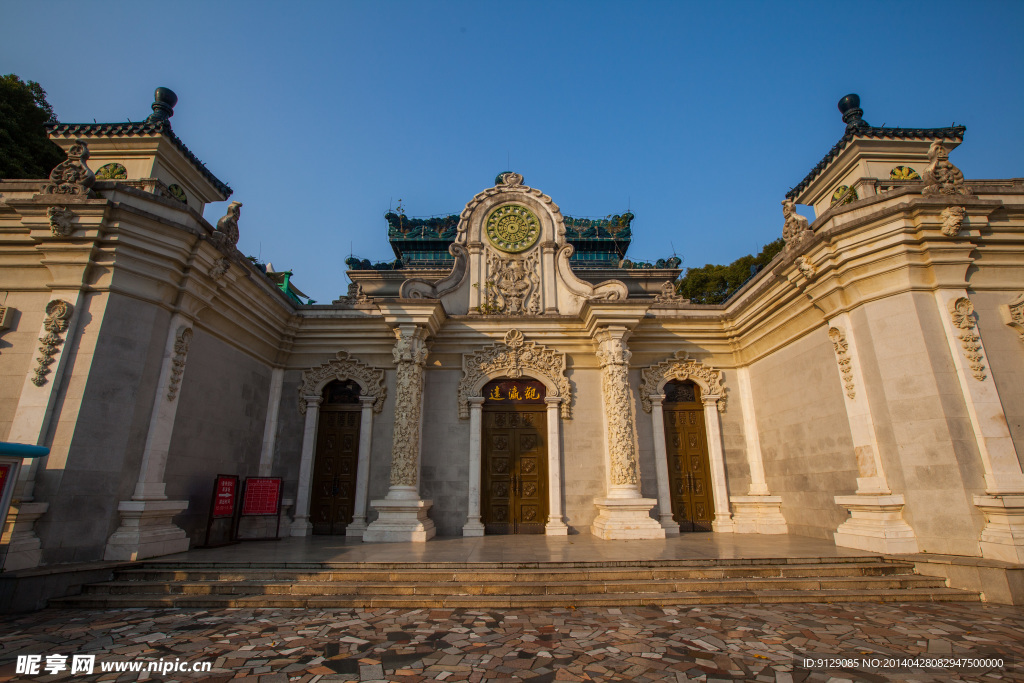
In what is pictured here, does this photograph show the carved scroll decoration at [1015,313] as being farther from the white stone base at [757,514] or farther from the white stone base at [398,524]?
the white stone base at [398,524]

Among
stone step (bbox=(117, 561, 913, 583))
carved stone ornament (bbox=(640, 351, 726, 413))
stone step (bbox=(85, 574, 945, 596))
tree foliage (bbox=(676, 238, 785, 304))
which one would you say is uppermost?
tree foliage (bbox=(676, 238, 785, 304))

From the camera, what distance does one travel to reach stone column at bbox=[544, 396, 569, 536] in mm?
10289

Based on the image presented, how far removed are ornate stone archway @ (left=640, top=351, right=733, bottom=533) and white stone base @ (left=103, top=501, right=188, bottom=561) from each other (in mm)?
9492

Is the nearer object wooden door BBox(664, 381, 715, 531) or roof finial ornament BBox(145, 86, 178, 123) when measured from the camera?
wooden door BBox(664, 381, 715, 531)

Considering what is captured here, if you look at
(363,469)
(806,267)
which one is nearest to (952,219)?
(806,267)

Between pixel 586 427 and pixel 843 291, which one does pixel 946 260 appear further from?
pixel 586 427

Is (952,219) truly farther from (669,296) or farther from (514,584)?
(514,584)

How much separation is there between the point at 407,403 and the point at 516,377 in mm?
2719

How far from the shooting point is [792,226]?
9148mm

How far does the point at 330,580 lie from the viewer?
635 cm


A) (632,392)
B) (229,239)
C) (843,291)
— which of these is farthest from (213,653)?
(843,291)

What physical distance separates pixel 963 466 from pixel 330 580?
9.16m

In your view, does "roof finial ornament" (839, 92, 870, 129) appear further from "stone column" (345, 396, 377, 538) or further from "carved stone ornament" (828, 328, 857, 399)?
"stone column" (345, 396, 377, 538)

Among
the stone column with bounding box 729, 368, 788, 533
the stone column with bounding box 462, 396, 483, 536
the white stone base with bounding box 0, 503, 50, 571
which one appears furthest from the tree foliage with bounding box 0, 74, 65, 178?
the stone column with bounding box 729, 368, 788, 533
